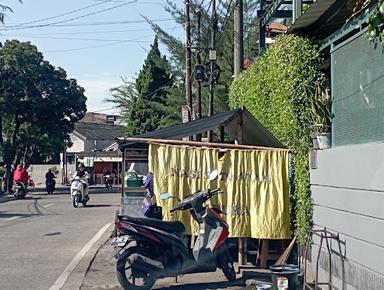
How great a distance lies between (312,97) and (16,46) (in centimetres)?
3305

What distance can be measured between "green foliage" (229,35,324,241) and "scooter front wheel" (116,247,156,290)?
2267 millimetres

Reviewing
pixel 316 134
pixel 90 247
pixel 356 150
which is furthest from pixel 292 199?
pixel 90 247

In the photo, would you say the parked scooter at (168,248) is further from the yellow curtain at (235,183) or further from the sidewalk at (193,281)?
the yellow curtain at (235,183)

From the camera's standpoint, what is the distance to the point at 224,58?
85.4ft

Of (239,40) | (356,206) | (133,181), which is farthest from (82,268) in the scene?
(239,40)

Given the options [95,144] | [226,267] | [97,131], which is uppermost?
[97,131]

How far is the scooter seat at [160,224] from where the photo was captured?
8.48 m

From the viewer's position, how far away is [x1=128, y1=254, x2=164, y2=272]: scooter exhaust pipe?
853 centimetres

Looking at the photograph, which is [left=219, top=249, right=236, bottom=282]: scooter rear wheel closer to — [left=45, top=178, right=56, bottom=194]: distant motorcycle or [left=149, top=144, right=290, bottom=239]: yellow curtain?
[left=149, top=144, right=290, bottom=239]: yellow curtain

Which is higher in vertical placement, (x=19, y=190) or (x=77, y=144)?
(x=77, y=144)

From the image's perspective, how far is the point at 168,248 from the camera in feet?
28.6

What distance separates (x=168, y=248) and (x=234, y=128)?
9.72 ft

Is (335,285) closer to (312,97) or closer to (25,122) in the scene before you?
(312,97)

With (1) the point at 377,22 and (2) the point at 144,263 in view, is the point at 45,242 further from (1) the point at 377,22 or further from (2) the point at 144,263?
(1) the point at 377,22
